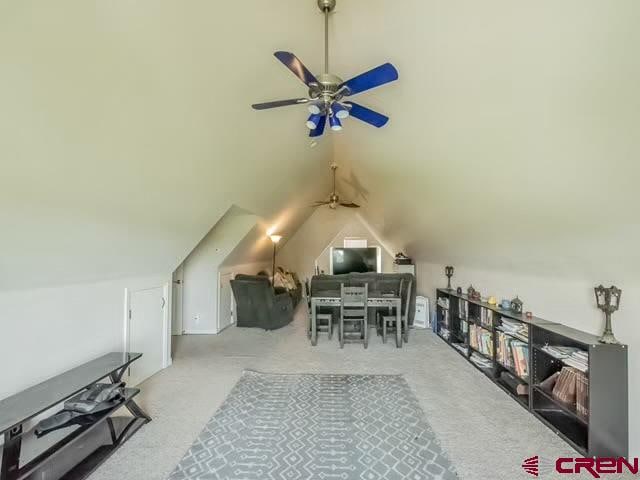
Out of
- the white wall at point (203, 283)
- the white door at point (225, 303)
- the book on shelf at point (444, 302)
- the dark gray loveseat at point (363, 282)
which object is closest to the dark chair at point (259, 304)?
the white door at point (225, 303)

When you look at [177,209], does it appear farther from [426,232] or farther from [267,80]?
[426,232]

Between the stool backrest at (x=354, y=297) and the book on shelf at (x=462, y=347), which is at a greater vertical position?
the stool backrest at (x=354, y=297)

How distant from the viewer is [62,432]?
7.70 ft

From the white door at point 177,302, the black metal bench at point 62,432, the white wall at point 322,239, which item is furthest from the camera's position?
the white wall at point 322,239

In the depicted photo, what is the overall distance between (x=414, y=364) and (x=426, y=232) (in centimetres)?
183

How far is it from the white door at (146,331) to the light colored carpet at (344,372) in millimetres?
140

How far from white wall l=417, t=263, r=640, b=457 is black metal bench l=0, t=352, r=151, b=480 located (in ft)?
11.9

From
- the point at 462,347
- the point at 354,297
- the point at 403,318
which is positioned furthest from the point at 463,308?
the point at 354,297

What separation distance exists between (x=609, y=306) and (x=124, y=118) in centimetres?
335

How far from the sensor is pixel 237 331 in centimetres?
522

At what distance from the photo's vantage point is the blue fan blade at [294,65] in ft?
5.11

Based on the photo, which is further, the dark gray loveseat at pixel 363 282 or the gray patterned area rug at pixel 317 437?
the dark gray loveseat at pixel 363 282

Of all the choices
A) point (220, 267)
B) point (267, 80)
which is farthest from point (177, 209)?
point (220, 267)

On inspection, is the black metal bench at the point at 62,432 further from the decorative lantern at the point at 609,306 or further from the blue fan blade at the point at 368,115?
the decorative lantern at the point at 609,306
